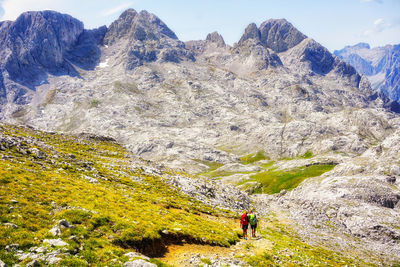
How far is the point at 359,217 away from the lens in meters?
70.6

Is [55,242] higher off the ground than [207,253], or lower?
higher

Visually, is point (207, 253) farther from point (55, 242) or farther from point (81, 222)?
point (55, 242)

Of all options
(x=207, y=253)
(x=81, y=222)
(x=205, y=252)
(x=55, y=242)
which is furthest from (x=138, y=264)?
(x=205, y=252)

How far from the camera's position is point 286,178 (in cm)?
18425

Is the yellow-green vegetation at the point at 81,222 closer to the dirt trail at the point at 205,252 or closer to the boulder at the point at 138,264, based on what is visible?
the boulder at the point at 138,264

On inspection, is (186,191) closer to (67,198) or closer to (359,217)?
(67,198)

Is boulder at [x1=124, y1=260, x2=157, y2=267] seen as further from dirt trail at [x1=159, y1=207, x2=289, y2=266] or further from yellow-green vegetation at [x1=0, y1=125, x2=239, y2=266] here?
dirt trail at [x1=159, y1=207, x2=289, y2=266]

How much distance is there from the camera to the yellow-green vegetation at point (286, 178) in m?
169

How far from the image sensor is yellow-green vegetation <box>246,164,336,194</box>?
169 m

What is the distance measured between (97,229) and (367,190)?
98.6 meters

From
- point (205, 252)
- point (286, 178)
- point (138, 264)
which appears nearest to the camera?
point (138, 264)

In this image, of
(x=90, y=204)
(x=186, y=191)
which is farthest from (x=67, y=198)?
(x=186, y=191)

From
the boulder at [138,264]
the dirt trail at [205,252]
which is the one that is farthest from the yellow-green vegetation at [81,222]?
the dirt trail at [205,252]

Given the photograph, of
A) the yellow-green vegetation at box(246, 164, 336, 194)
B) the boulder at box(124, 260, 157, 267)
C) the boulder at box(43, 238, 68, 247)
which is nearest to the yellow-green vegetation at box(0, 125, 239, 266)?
the boulder at box(43, 238, 68, 247)
